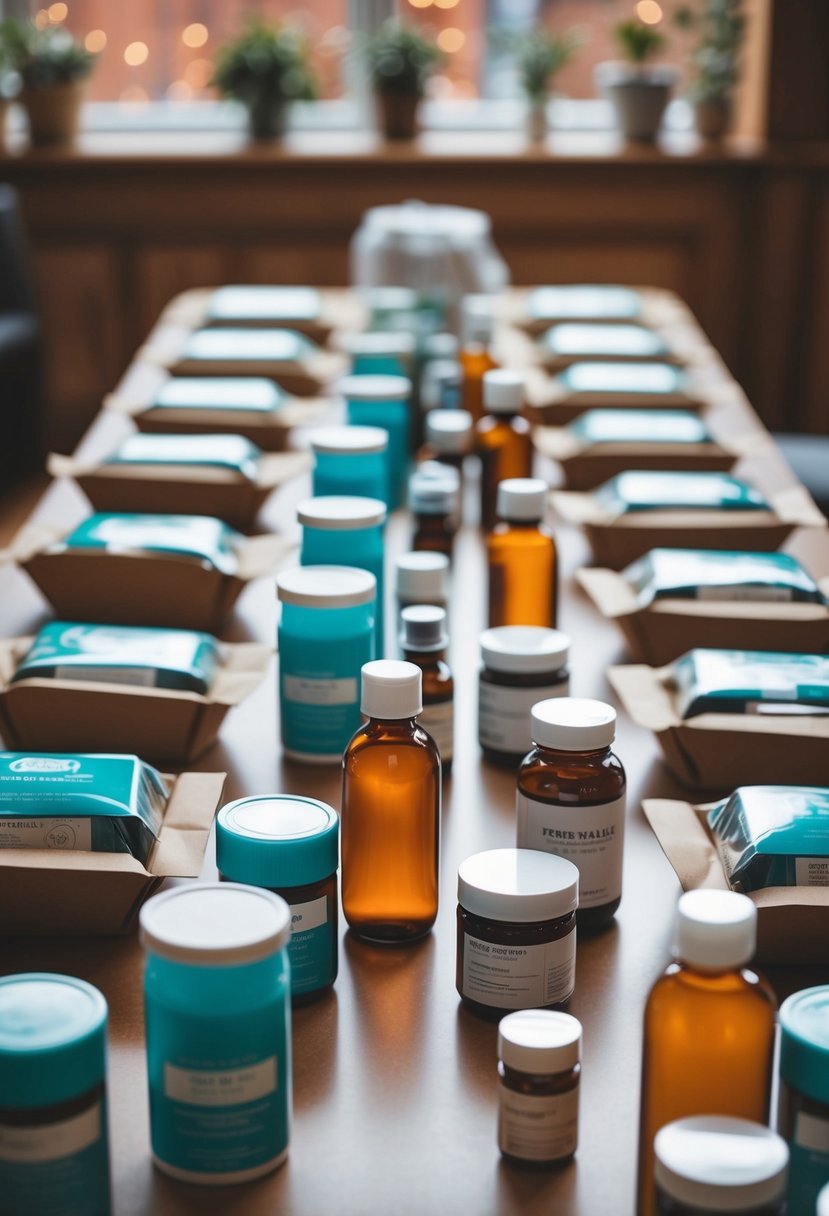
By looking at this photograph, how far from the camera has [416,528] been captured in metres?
1.62

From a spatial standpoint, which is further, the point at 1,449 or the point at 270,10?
the point at 270,10

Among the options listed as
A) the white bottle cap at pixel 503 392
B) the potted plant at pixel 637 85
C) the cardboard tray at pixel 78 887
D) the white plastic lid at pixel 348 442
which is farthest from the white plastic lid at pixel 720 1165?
the potted plant at pixel 637 85

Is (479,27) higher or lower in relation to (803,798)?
higher

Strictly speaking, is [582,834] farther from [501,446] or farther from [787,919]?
[501,446]

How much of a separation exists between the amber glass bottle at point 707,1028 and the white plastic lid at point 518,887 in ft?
0.48

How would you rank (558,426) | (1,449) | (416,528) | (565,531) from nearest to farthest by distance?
1. (416,528)
2. (565,531)
3. (558,426)
4. (1,449)

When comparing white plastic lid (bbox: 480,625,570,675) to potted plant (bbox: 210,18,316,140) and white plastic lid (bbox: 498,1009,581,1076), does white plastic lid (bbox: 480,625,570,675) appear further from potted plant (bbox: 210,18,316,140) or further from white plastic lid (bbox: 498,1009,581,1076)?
potted plant (bbox: 210,18,316,140)

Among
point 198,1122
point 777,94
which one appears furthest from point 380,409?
point 777,94

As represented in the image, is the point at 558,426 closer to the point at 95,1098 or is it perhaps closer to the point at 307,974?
the point at 307,974

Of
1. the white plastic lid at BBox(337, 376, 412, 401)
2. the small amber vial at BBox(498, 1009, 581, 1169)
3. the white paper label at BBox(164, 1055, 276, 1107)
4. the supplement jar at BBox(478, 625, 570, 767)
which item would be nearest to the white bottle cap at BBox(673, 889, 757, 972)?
the small amber vial at BBox(498, 1009, 581, 1169)

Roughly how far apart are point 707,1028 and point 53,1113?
0.99 ft

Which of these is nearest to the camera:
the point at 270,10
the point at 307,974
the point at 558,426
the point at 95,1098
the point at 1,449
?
the point at 95,1098

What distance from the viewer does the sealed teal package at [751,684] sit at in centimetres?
121

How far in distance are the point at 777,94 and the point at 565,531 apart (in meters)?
2.77
